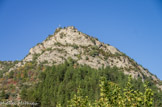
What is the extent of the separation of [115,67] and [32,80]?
2503 inches

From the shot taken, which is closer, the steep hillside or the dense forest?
the dense forest

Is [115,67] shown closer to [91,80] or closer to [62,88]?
[91,80]

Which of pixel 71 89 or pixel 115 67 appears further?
pixel 115 67

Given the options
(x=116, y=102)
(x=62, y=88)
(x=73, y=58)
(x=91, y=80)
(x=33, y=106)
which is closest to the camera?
(x=116, y=102)

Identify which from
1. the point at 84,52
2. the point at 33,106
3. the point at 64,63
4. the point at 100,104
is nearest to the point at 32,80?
the point at 64,63

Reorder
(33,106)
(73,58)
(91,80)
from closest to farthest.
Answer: (33,106) → (91,80) → (73,58)

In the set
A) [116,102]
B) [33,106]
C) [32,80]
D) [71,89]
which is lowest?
[116,102]

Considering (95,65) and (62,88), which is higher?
(95,65)

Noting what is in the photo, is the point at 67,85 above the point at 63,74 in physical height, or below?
below

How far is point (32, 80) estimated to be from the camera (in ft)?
521

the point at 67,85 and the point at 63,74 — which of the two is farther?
the point at 63,74

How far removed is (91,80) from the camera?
486 feet

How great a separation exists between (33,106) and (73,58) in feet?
257

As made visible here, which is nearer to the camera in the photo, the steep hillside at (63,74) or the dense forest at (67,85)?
the dense forest at (67,85)
